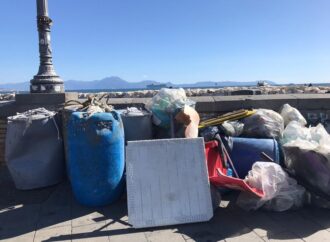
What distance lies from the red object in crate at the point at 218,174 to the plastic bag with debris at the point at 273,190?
0.35 feet

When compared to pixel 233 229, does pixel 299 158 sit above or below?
above

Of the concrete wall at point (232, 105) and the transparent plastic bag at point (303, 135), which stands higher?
the concrete wall at point (232, 105)

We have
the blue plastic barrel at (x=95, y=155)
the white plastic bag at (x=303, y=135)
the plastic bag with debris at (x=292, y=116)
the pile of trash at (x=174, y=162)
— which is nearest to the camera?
the pile of trash at (x=174, y=162)

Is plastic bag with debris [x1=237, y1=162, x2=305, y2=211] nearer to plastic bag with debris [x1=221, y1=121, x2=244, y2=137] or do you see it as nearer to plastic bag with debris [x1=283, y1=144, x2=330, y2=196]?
plastic bag with debris [x1=283, y1=144, x2=330, y2=196]

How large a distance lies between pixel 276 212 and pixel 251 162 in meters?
0.77

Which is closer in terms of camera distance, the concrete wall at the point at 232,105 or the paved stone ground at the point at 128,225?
the paved stone ground at the point at 128,225

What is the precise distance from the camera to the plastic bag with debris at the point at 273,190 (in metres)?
3.85

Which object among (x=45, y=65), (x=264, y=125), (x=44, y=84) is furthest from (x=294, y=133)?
(x=45, y=65)

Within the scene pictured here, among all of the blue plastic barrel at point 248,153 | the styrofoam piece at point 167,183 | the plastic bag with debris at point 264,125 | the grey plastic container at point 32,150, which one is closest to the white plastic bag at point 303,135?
the plastic bag with debris at point 264,125

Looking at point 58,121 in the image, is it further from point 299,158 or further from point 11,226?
point 299,158

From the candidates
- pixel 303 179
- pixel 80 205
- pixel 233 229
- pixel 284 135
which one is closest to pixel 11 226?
pixel 80 205

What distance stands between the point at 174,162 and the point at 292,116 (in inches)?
91.5

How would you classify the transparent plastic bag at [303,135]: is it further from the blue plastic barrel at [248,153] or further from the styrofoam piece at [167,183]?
the styrofoam piece at [167,183]

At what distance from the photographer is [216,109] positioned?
569cm
